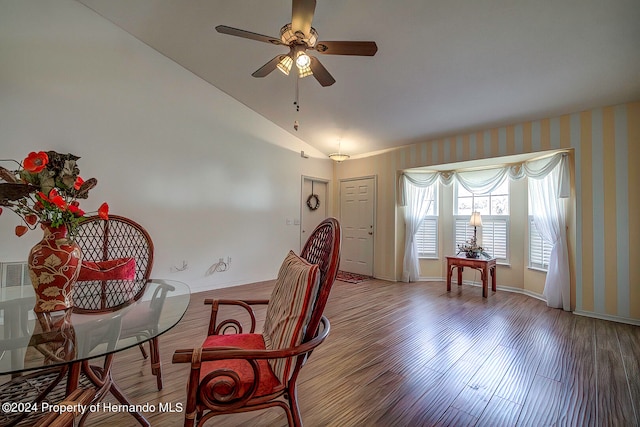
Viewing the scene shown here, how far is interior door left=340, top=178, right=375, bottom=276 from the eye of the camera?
5.60 meters

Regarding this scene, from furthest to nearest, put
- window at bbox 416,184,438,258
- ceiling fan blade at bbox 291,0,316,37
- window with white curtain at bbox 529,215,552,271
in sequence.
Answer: window at bbox 416,184,438,258
window with white curtain at bbox 529,215,552,271
ceiling fan blade at bbox 291,0,316,37

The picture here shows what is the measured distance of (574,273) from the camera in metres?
3.45

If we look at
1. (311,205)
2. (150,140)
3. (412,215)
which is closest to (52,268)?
(150,140)

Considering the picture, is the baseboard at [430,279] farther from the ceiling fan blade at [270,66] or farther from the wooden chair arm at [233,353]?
the wooden chair arm at [233,353]

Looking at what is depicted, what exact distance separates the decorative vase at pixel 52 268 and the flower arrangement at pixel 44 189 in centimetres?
6

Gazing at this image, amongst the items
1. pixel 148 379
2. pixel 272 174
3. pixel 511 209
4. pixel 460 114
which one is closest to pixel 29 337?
pixel 148 379

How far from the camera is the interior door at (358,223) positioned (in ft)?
18.4

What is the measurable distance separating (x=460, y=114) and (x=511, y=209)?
6.52 ft

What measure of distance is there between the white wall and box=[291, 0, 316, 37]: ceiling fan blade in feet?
9.14

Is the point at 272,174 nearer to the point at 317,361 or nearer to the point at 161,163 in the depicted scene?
the point at 161,163

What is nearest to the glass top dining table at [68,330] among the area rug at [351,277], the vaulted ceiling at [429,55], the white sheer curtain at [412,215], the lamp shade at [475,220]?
the vaulted ceiling at [429,55]

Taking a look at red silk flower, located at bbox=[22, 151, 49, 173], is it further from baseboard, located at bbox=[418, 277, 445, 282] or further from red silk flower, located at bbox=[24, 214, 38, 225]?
baseboard, located at bbox=[418, 277, 445, 282]

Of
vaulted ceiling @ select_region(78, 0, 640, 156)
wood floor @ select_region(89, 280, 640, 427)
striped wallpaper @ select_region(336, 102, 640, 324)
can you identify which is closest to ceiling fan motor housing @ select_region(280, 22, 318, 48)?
vaulted ceiling @ select_region(78, 0, 640, 156)

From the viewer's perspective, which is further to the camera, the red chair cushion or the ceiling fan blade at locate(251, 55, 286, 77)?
the ceiling fan blade at locate(251, 55, 286, 77)
